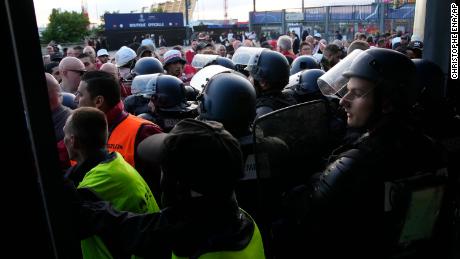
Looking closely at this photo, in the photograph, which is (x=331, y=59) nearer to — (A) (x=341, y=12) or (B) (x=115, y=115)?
(B) (x=115, y=115)

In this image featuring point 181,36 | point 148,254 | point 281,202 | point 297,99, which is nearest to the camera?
point 148,254

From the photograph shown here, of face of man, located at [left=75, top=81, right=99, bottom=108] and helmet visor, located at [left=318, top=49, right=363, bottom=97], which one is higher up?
helmet visor, located at [left=318, top=49, right=363, bottom=97]

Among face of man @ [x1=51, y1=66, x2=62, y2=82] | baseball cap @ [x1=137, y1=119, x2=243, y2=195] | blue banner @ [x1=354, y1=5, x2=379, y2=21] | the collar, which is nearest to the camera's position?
baseball cap @ [x1=137, y1=119, x2=243, y2=195]

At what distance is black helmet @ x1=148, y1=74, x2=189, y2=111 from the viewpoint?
3.89 m

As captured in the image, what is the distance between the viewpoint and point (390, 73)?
2.14 meters

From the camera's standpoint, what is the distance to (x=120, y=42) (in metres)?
27.0

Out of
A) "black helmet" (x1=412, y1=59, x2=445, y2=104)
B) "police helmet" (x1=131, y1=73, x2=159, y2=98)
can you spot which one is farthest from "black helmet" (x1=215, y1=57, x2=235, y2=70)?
"black helmet" (x1=412, y1=59, x2=445, y2=104)

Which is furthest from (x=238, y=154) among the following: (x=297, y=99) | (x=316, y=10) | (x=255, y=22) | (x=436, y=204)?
(x=255, y=22)

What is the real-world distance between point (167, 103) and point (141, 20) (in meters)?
28.6

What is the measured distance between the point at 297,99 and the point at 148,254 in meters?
2.78

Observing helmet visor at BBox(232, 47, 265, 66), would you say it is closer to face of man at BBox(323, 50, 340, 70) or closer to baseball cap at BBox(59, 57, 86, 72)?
baseball cap at BBox(59, 57, 86, 72)

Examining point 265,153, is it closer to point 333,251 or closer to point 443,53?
point 333,251

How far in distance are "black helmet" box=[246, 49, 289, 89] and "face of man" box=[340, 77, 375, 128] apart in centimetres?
172

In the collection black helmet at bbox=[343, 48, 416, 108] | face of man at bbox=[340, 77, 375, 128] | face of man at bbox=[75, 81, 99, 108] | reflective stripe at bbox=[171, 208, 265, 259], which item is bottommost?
reflective stripe at bbox=[171, 208, 265, 259]
